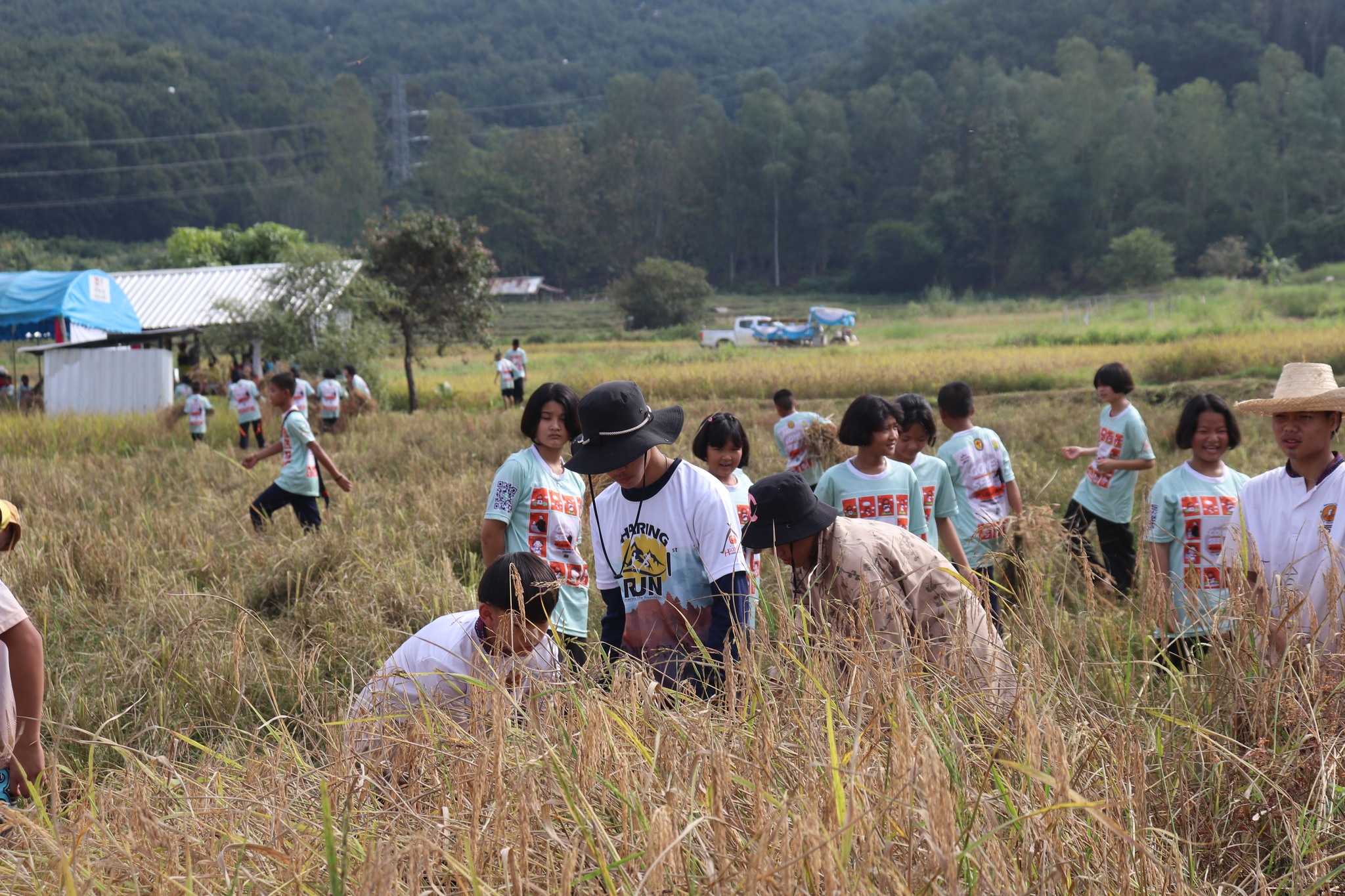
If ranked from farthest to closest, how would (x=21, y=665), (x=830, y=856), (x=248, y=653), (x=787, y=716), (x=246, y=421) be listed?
(x=246, y=421), (x=248, y=653), (x=21, y=665), (x=787, y=716), (x=830, y=856)

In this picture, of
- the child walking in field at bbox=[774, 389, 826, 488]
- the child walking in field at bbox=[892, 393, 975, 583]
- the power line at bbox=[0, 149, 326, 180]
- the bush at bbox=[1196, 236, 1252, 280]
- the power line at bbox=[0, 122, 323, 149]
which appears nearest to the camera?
the child walking in field at bbox=[892, 393, 975, 583]

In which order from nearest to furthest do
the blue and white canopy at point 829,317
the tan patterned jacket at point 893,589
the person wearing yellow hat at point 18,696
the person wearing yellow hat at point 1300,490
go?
1. the tan patterned jacket at point 893,589
2. the person wearing yellow hat at point 18,696
3. the person wearing yellow hat at point 1300,490
4. the blue and white canopy at point 829,317

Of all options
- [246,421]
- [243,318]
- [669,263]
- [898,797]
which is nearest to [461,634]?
[898,797]

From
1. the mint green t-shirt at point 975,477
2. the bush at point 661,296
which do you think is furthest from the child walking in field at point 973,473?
the bush at point 661,296

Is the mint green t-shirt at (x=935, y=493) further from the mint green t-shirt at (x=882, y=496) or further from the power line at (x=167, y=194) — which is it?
the power line at (x=167, y=194)

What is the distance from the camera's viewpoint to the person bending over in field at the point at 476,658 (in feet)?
8.18

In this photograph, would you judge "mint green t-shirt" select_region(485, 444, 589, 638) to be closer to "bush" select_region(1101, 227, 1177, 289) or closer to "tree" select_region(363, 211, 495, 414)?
"tree" select_region(363, 211, 495, 414)

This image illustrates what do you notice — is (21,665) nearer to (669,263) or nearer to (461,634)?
(461,634)

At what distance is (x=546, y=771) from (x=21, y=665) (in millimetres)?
1632

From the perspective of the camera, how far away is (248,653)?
14.6ft

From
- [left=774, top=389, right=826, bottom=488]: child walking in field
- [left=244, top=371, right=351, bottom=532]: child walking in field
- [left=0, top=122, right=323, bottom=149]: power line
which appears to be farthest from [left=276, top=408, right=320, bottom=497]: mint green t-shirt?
[left=0, top=122, right=323, bottom=149]: power line

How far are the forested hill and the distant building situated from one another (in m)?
71.5

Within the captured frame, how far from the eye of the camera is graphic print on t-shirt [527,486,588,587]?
14.4 ft

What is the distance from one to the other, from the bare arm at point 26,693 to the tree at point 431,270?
84.3 feet
